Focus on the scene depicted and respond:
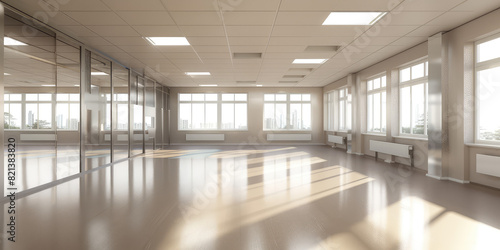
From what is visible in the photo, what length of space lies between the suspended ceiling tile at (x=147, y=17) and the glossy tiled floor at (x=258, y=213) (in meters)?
3.19

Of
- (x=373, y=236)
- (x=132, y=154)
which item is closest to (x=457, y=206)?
(x=373, y=236)

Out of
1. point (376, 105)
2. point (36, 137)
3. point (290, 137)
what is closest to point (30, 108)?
point (36, 137)

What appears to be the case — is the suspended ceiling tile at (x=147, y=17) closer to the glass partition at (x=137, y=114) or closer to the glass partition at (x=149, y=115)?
the glass partition at (x=137, y=114)

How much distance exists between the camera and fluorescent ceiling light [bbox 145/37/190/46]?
6595mm

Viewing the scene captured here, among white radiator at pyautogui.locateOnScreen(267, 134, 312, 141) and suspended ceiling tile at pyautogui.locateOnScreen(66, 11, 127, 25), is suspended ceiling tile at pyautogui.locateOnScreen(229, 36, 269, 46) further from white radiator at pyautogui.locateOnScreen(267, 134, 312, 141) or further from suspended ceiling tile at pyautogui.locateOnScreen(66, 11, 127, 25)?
white radiator at pyautogui.locateOnScreen(267, 134, 312, 141)

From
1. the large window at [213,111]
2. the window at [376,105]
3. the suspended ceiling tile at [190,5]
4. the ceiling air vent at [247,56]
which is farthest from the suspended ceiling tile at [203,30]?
the large window at [213,111]

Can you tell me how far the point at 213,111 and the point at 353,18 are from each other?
1136 centimetres

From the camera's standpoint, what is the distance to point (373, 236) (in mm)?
2990

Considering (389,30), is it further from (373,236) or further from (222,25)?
(373,236)

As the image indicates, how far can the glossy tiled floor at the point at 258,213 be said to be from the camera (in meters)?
2.86

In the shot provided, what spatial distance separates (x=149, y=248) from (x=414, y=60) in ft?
25.2

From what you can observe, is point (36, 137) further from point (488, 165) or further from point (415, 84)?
point (488, 165)

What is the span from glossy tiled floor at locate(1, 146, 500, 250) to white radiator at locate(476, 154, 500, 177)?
0.35 meters

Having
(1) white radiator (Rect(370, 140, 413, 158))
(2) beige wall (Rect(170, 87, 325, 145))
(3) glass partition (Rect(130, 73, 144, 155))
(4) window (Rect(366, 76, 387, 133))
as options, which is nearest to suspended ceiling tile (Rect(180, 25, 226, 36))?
(3) glass partition (Rect(130, 73, 144, 155))
